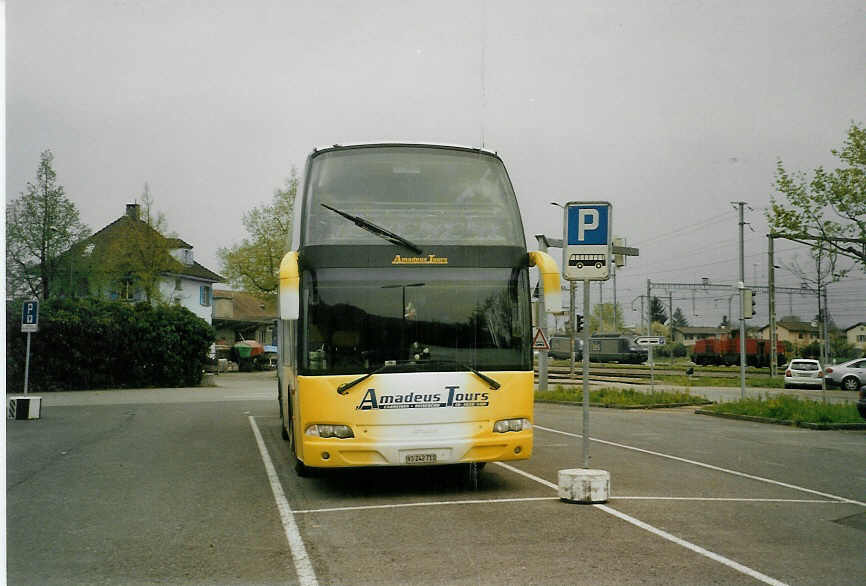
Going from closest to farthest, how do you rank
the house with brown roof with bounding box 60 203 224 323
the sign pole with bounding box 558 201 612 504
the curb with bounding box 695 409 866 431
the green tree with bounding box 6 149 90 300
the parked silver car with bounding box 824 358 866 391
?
the sign pole with bounding box 558 201 612 504, the curb with bounding box 695 409 866 431, the green tree with bounding box 6 149 90 300, the parked silver car with bounding box 824 358 866 391, the house with brown roof with bounding box 60 203 224 323

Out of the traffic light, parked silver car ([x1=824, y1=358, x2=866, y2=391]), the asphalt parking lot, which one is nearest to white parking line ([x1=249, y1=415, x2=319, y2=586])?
the asphalt parking lot

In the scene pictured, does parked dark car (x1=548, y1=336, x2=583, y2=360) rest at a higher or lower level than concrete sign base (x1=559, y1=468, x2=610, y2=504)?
higher

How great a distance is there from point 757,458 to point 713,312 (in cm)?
7655

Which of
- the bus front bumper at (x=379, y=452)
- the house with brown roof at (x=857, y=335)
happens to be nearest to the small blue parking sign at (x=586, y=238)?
the bus front bumper at (x=379, y=452)

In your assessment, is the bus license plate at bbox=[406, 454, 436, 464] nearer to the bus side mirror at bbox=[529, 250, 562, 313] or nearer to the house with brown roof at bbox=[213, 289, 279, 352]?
the bus side mirror at bbox=[529, 250, 562, 313]

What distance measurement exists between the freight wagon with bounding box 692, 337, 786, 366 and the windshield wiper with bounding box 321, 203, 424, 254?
6662 cm

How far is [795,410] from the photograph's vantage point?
2186 cm

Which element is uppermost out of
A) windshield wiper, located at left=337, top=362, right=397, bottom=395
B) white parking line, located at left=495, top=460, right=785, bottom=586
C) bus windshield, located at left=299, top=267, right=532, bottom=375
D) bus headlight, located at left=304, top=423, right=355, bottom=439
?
bus windshield, located at left=299, top=267, right=532, bottom=375

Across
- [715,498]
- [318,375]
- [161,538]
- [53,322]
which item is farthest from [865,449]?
[53,322]

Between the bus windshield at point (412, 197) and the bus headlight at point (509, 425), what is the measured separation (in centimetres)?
193

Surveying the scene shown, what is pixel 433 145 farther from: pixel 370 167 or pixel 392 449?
pixel 392 449

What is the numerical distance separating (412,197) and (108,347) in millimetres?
32599

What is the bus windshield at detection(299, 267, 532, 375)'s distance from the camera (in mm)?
9289

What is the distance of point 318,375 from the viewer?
9164mm
